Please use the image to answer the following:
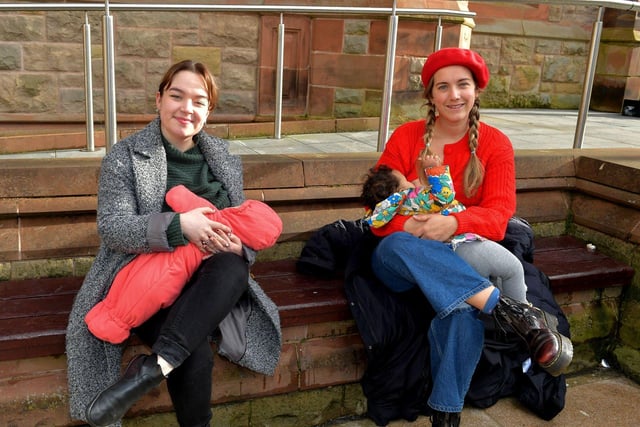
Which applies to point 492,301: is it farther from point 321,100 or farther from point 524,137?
point 321,100

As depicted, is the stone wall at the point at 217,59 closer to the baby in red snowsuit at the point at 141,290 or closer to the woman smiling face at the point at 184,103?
the woman smiling face at the point at 184,103

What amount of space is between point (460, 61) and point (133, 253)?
153 cm

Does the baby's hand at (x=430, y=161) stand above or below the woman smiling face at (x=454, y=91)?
below

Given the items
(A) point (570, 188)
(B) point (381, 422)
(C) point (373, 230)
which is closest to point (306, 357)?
(B) point (381, 422)

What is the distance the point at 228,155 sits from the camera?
272cm

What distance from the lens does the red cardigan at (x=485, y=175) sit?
281 centimetres

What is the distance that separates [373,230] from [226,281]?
84cm

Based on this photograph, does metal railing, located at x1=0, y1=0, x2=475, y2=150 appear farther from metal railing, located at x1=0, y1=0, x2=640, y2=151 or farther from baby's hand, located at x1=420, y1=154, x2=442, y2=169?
baby's hand, located at x1=420, y1=154, x2=442, y2=169

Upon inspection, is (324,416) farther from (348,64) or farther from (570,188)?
(348,64)

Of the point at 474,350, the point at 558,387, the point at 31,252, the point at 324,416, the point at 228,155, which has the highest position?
the point at 228,155

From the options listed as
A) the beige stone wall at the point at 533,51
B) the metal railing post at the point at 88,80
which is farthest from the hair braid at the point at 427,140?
the beige stone wall at the point at 533,51

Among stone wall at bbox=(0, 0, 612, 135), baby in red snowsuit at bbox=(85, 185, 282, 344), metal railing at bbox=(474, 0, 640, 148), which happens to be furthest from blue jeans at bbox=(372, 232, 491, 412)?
stone wall at bbox=(0, 0, 612, 135)

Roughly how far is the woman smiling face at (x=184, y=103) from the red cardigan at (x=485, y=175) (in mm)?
893

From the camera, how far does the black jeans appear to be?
2250mm
